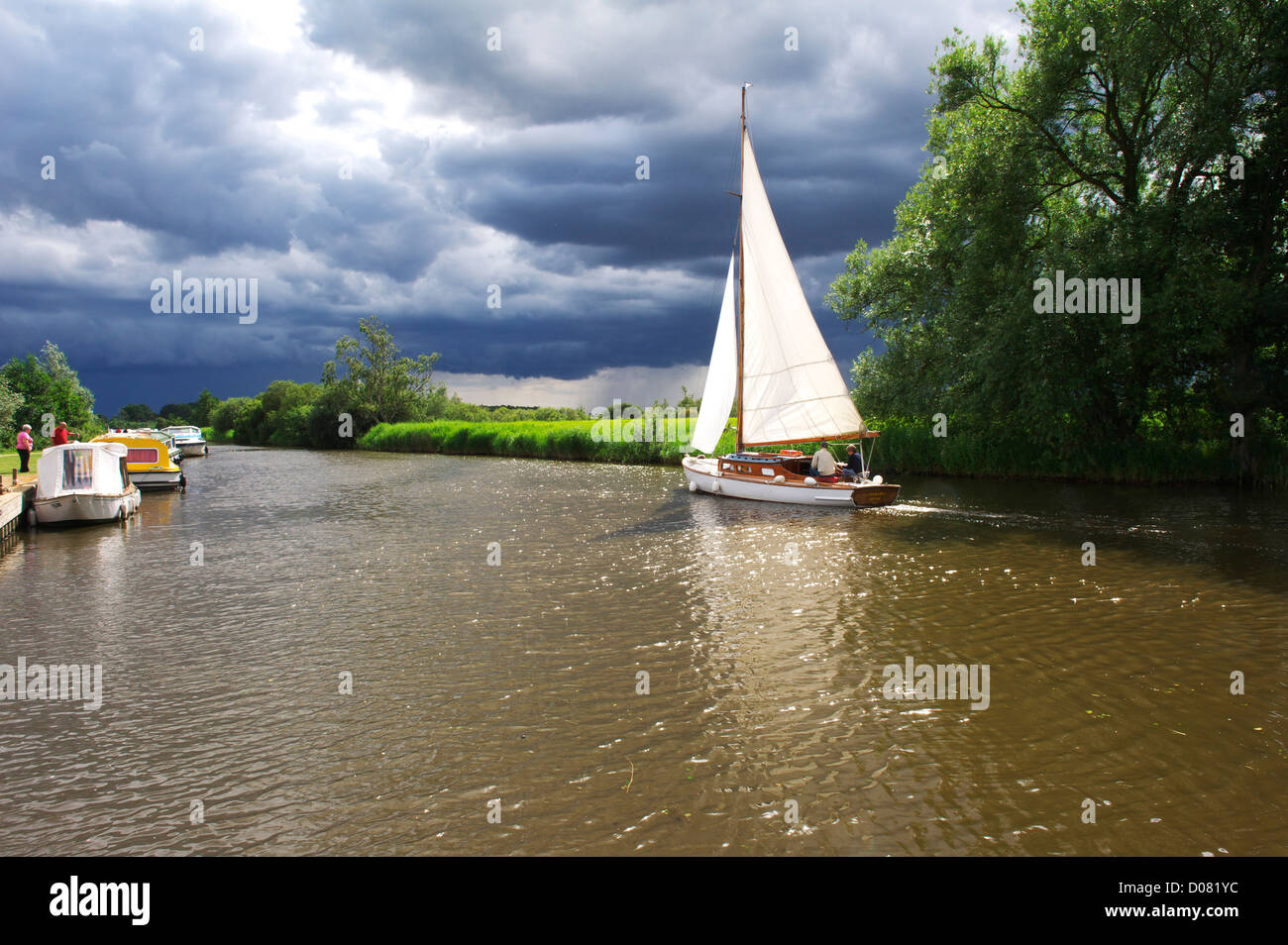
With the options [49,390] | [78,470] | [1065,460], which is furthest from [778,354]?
[49,390]

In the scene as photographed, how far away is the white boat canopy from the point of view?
22969mm

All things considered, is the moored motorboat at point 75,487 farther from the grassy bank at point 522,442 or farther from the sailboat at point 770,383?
the grassy bank at point 522,442

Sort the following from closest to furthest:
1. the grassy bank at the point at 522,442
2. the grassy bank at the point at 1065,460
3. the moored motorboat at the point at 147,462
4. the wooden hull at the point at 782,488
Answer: the wooden hull at the point at 782,488 < the grassy bank at the point at 1065,460 < the moored motorboat at the point at 147,462 < the grassy bank at the point at 522,442

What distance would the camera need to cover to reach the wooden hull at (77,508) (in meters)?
22.9

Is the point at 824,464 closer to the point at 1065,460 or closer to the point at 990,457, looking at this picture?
the point at 990,457

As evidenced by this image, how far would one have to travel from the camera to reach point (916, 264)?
128 feet

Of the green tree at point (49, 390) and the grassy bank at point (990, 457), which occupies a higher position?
the green tree at point (49, 390)

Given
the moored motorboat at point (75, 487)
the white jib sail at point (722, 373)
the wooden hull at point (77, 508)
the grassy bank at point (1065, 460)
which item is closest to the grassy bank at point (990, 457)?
the grassy bank at point (1065, 460)

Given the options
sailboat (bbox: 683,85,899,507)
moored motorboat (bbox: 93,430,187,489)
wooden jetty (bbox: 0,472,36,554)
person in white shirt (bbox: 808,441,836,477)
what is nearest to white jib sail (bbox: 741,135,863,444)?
sailboat (bbox: 683,85,899,507)

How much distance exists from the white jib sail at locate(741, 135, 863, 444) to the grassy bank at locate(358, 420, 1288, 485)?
1081 cm

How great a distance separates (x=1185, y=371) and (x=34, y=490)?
1704 inches

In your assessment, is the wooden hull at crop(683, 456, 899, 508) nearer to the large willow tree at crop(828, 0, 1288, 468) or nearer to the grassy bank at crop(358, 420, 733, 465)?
the large willow tree at crop(828, 0, 1288, 468)

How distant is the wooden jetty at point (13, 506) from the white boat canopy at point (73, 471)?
457 mm
